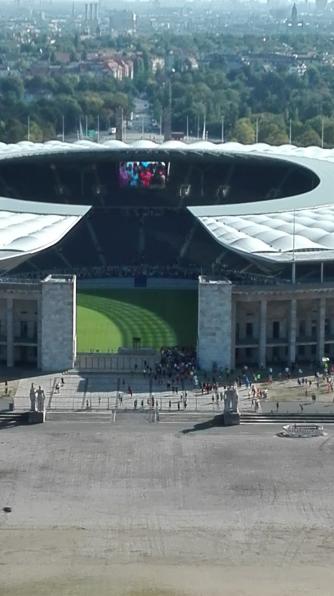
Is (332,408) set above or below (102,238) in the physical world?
below

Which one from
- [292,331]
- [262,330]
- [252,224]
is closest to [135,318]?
[252,224]

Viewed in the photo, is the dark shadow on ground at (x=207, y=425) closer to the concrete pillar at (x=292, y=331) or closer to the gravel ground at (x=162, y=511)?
the gravel ground at (x=162, y=511)

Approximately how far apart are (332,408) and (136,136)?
11799 cm

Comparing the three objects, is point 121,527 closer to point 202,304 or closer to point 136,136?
point 202,304

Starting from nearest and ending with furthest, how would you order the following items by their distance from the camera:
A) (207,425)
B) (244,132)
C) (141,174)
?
(207,425), (141,174), (244,132)

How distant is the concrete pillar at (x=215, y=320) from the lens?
80.8 meters

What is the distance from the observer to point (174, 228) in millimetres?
110188

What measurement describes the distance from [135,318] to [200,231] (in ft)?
60.5

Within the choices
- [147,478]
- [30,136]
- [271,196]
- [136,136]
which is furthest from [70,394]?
[136,136]

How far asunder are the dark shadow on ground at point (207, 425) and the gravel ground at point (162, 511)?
1.67ft

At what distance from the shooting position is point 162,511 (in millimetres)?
59938

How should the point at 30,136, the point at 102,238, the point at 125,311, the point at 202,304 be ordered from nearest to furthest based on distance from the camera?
the point at 202,304 < the point at 125,311 < the point at 102,238 < the point at 30,136

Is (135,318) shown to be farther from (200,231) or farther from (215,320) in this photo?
(200,231)

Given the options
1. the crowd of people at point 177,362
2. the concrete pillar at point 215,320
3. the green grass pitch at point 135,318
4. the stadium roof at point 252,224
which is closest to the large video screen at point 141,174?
the stadium roof at point 252,224
